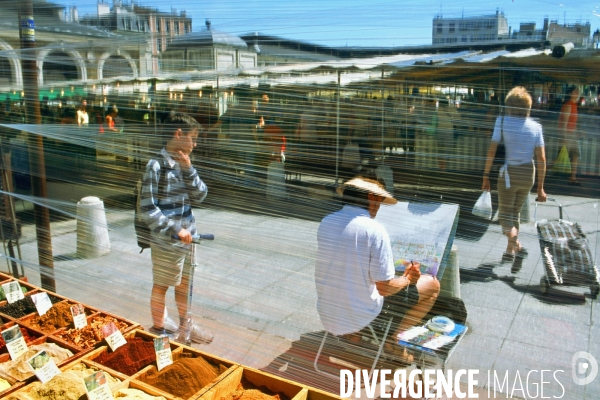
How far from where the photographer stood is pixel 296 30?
5.85 ft

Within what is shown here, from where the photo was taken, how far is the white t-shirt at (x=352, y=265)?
195 cm

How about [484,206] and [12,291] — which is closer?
[484,206]

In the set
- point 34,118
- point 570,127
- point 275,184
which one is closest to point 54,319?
point 34,118

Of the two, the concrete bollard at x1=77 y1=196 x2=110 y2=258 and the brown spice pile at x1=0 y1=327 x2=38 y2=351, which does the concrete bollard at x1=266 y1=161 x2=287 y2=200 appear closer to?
the concrete bollard at x1=77 y1=196 x2=110 y2=258

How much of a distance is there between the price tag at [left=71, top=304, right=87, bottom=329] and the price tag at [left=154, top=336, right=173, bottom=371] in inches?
22.3

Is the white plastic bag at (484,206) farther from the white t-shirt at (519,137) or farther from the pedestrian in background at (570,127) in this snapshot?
the pedestrian in background at (570,127)

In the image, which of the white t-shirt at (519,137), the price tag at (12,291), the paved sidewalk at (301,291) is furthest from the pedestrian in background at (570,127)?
the price tag at (12,291)

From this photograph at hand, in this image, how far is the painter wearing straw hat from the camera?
Answer: 195 cm

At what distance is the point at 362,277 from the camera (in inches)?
78.2

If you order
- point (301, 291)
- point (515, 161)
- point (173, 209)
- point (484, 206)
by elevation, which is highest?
point (515, 161)

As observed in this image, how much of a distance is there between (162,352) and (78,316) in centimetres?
61

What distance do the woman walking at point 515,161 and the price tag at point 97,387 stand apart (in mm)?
1524

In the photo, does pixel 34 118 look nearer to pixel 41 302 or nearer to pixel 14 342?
pixel 41 302

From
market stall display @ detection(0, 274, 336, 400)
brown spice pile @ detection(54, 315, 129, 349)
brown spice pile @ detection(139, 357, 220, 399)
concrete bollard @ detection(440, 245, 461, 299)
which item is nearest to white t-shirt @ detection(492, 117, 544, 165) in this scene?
concrete bollard @ detection(440, 245, 461, 299)
